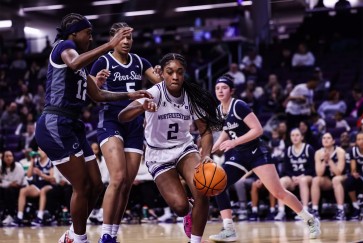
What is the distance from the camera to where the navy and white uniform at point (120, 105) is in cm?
676

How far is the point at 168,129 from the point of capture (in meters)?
6.27

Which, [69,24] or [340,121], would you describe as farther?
[340,121]

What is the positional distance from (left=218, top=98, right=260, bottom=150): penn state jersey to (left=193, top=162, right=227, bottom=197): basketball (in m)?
2.60

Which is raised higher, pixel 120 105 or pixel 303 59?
pixel 303 59

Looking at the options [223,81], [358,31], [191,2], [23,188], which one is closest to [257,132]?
[223,81]

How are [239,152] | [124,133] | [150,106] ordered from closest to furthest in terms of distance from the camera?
[150,106] < [124,133] < [239,152]

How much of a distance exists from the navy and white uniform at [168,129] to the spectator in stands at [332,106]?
29.3 feet

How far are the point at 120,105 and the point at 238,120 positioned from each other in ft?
6.34

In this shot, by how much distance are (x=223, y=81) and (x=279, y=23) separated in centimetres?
1752

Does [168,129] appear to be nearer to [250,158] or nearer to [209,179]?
[209,179]

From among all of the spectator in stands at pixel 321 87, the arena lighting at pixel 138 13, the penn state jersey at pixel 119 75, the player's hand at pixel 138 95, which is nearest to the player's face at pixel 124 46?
the penn state jersey at pixel 119 75

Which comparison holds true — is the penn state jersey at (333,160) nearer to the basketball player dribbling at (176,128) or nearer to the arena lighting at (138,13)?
the basketball player dribbling at (176,128)

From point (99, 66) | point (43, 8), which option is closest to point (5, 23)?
point (43, 8)

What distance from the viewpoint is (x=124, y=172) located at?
256 inches
